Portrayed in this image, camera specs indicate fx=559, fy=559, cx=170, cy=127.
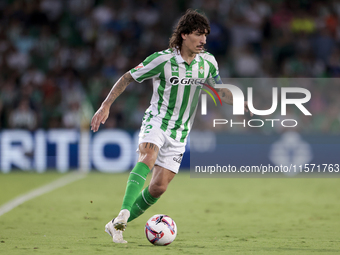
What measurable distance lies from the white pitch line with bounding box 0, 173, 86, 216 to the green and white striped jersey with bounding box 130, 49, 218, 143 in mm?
3037

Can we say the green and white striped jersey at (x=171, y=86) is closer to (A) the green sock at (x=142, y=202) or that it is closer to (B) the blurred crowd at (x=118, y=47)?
(A) the green sock at (x=142, y=202)

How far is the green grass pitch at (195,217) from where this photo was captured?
4988 millimetres

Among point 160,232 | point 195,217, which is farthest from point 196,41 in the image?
point 195,217

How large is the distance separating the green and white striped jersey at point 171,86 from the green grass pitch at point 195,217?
114cm

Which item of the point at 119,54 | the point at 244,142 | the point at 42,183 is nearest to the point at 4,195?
the point at 42,183

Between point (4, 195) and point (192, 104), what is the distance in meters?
4.95

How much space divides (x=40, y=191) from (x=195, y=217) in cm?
380

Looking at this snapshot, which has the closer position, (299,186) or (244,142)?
(299,186)

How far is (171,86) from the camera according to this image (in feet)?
17.9

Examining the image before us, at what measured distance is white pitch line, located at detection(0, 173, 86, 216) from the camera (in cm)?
804

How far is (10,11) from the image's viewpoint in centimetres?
1689

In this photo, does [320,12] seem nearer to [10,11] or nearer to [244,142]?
[244,142]

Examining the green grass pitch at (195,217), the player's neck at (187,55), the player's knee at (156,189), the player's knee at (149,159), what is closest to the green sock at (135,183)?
the player's knee at (149,159)

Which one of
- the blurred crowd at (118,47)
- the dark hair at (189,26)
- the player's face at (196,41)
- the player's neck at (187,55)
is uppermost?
the blurred crowd at (118,47)
